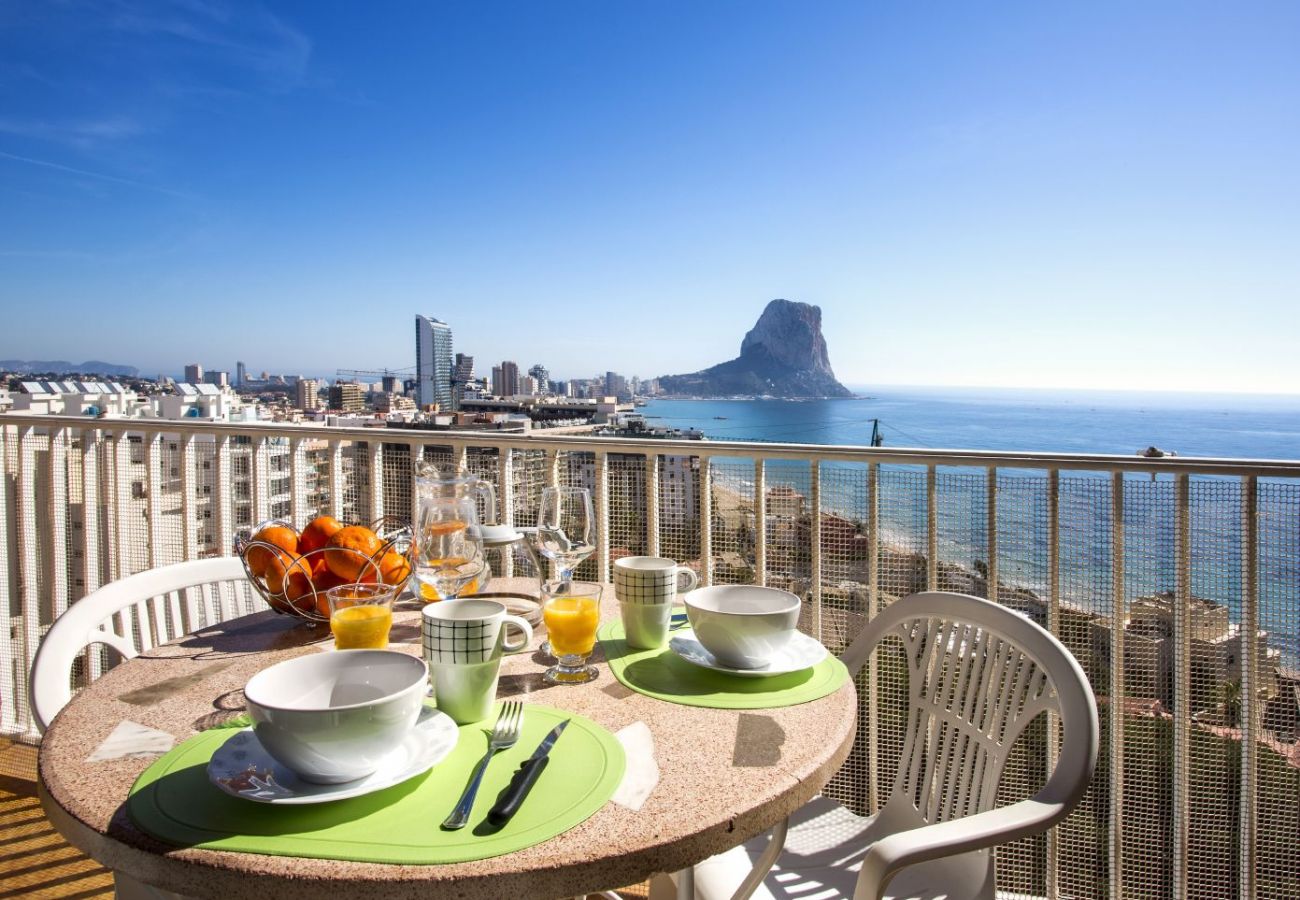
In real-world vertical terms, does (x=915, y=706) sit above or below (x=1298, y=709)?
above

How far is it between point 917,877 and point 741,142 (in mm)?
12791

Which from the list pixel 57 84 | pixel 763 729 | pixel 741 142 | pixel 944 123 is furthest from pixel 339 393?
pixel 763 729

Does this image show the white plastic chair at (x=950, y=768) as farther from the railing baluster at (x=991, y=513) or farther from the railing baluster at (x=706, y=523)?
the railing baluster at (x=706, y=523)

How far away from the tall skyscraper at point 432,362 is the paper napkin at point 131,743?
14.9 metres

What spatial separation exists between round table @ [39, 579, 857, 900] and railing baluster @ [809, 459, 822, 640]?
1235 millimetres

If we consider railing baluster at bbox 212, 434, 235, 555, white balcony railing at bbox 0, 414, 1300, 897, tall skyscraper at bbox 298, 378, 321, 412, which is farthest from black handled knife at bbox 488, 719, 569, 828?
tall skyscraper at bbox 298, 378, 321, 412

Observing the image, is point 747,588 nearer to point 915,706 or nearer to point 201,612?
point 915,706

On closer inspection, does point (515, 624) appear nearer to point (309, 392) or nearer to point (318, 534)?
point (318, 534)

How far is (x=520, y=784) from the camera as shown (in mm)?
651

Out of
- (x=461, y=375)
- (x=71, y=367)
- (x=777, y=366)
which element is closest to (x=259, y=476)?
(x=777, y=366)

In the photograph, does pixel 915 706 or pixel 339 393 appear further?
pixel 339 393

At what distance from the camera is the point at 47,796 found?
65 cm

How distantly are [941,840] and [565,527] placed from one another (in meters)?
0.73

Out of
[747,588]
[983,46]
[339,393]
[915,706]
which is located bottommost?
[915,706]
